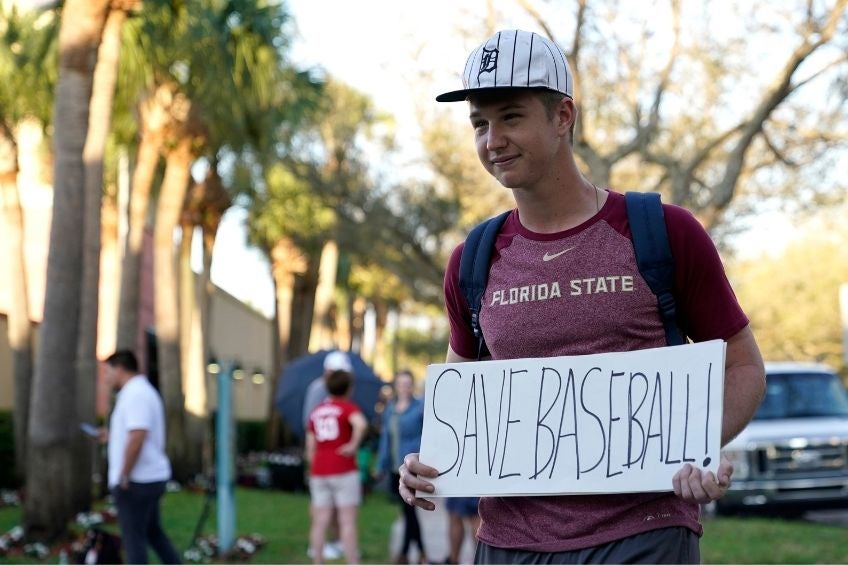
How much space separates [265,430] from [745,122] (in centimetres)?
2521

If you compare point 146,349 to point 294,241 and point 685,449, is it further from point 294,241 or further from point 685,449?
point 685,449

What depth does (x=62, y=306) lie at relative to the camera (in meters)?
14.0

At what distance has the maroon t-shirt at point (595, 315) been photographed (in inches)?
118

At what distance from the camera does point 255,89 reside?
22328 millimetres

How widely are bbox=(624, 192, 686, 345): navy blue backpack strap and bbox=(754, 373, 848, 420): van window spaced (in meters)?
15.1

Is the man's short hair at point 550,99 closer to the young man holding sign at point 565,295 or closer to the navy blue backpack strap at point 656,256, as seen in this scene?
the young man holding sign at point 565,295

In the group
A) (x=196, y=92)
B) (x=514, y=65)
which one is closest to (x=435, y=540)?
(x=196, y=92)

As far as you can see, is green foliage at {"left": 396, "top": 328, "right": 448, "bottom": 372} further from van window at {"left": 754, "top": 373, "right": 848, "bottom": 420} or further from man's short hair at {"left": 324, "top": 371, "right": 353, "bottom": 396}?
man's short hair at {"left": 324, "top": 371, "right": 353, "bottom": 396}

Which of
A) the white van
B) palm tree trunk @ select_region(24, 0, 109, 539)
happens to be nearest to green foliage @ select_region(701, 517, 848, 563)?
the white van

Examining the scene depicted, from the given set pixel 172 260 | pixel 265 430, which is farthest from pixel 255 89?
pixel 265 430

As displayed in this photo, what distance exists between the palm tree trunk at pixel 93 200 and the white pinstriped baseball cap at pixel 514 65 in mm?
12932

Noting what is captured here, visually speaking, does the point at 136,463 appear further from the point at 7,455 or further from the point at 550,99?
the point at 7,455

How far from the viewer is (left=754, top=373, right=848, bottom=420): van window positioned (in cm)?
1783

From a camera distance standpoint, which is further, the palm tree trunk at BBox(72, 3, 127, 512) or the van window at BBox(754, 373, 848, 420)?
the van window at BBox(754, 373, 848, 420)
